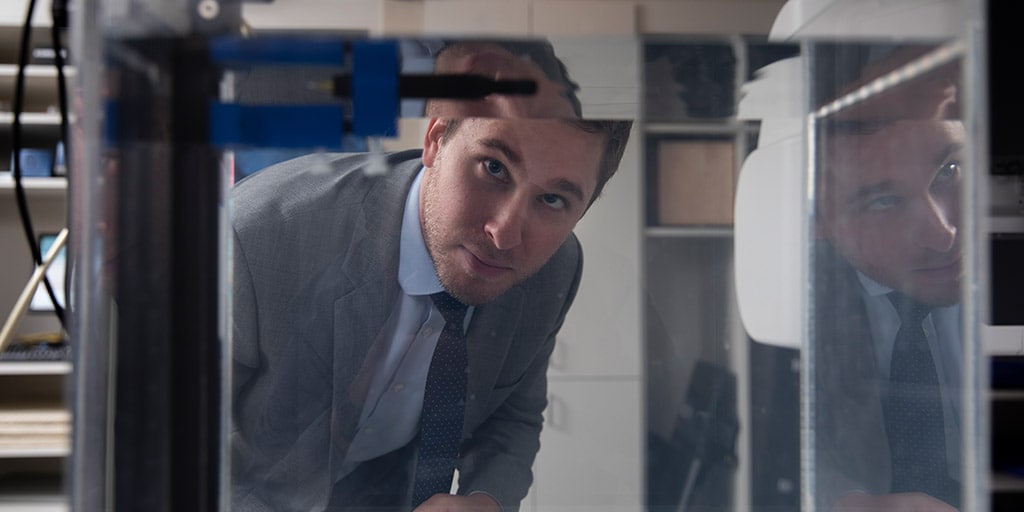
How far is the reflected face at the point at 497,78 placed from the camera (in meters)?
0.43

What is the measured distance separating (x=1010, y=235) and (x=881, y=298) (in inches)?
25.6

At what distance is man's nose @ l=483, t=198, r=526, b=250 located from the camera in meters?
0.44

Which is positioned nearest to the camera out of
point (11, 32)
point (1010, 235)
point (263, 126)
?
point (263, 126)

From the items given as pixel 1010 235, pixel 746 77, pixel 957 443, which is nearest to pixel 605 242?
pixel 746 77

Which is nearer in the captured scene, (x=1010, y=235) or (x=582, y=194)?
(x=582, y=194)

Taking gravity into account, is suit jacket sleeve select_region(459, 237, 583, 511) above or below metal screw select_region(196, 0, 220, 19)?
below

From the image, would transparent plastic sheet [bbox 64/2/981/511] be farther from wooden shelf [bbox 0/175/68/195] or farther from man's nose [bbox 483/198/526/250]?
wooden shelf [bbox 0/175/68/195]

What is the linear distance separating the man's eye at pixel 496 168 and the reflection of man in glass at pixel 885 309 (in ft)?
0.64

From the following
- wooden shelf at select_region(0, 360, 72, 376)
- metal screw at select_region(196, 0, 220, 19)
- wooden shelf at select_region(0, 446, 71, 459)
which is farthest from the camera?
wooden shelf at select_region(0, 360, 72, 376)

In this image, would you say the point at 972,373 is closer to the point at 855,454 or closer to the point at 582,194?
the point at 855,454

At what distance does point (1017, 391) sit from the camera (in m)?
1.70

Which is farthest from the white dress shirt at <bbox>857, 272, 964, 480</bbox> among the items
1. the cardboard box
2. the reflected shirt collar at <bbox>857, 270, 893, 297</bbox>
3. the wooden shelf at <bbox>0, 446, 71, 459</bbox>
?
the wooden shelf at <bbox>0, 446, 71, 459</bbox>

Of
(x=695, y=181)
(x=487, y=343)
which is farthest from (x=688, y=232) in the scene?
(x=487, y=343)

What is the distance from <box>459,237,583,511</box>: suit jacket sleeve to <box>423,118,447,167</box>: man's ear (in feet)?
0.31
